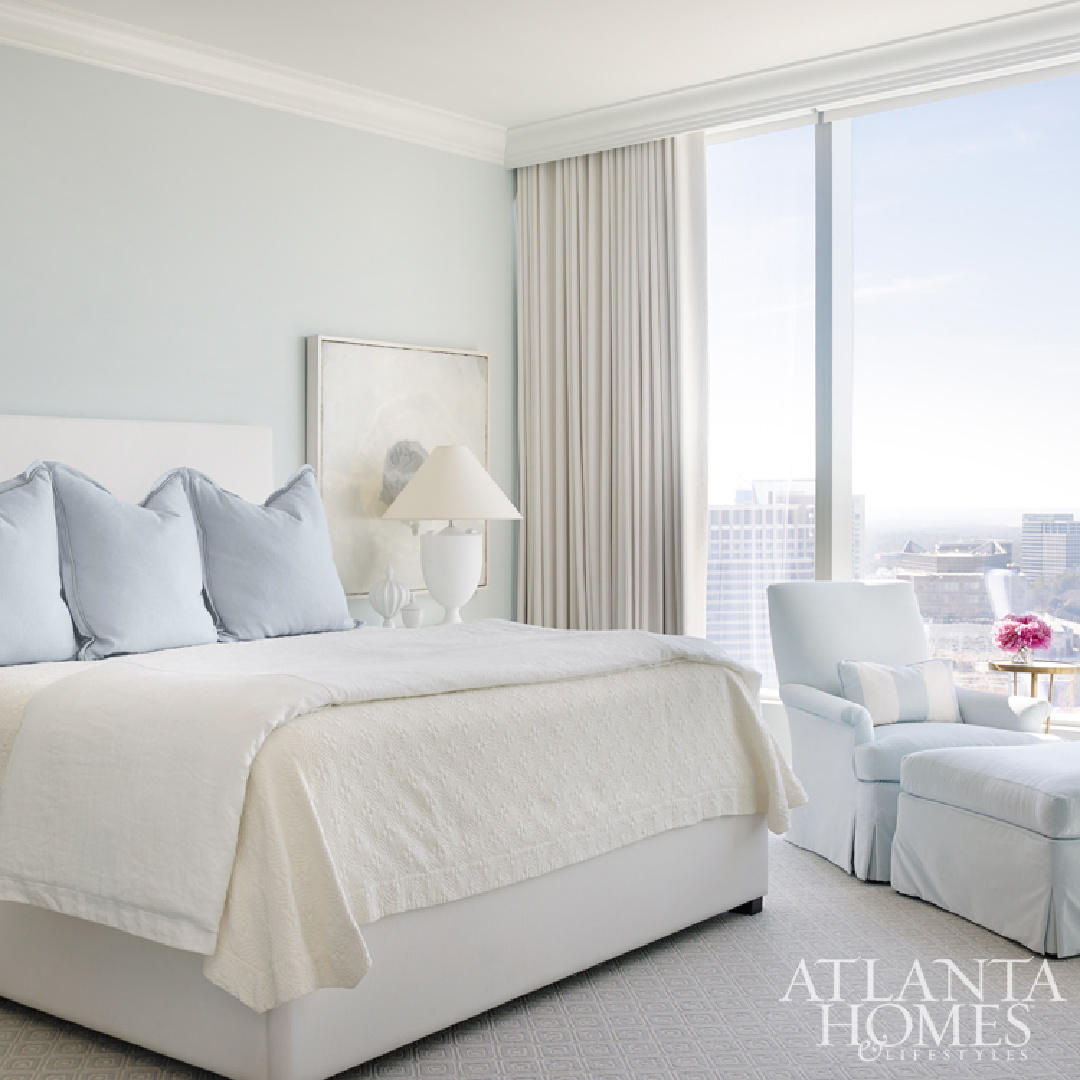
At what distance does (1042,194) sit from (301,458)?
2.87 meters

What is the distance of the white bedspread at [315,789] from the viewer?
6.89 ft

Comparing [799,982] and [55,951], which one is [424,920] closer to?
[55,951]

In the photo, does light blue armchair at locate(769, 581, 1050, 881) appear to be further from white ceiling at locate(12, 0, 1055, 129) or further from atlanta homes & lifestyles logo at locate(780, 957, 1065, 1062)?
white ceiling at locate(12, 0, 1055, 129)

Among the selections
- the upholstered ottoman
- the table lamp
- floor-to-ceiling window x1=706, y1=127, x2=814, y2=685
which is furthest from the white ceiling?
the upholstered ottoman

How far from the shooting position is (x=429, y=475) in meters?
4.59

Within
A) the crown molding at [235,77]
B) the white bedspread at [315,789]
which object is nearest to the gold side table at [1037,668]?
the white bedspread at [315,789]

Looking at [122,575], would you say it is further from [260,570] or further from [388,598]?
[388,598]

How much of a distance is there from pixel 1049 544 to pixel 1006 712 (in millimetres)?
822

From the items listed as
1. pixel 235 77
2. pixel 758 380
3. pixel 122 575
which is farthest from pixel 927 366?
pixel 122 575

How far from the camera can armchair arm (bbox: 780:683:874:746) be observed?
360 centimetres

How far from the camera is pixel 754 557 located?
487cm

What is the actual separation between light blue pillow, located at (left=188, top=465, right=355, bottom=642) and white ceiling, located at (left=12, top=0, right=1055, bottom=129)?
1.53 metres

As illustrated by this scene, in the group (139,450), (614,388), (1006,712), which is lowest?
(1006,712)

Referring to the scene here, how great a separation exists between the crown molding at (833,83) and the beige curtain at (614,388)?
11 cm
